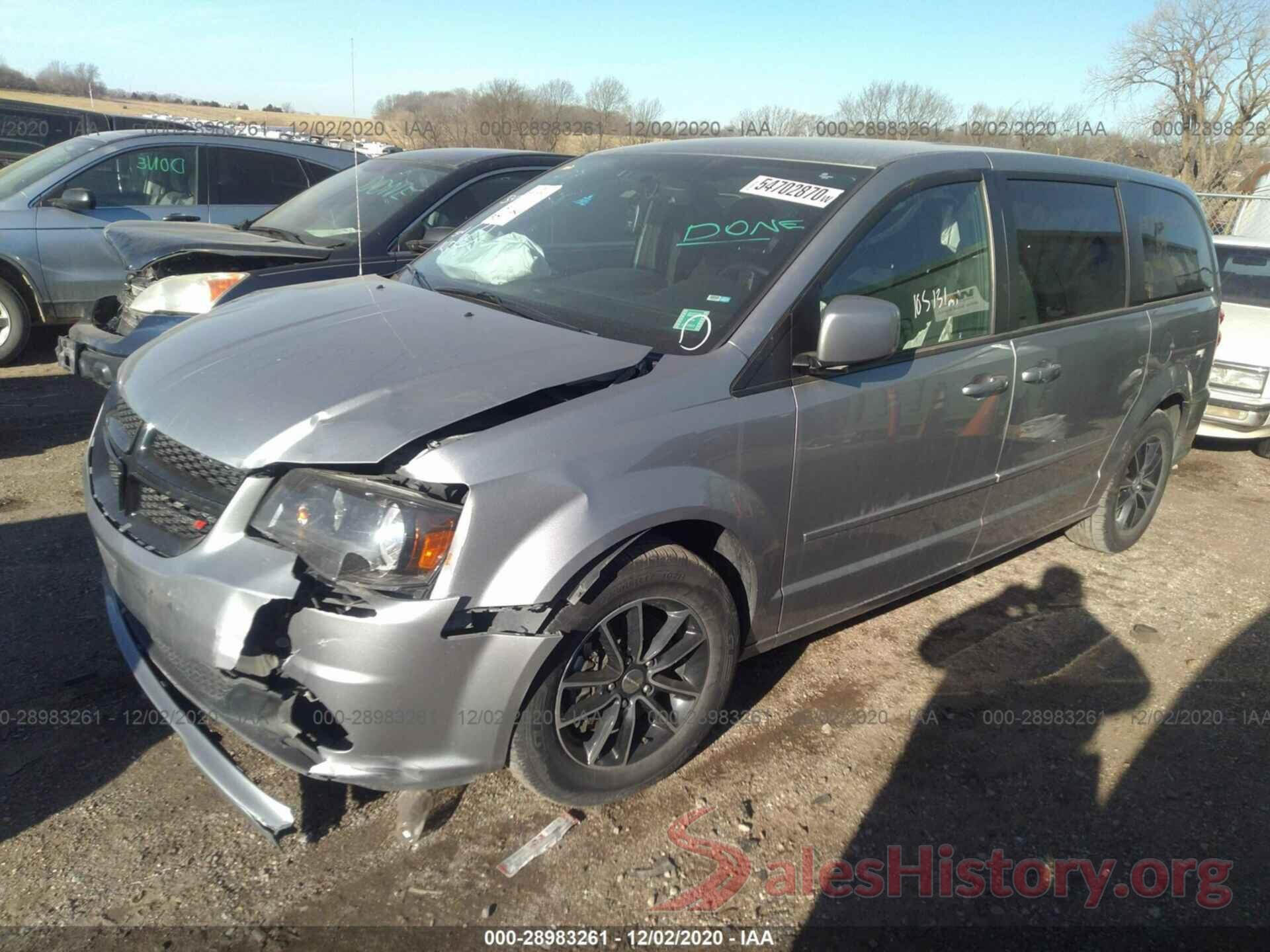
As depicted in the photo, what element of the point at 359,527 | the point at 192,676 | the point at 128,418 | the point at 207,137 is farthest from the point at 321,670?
the point at 207,137

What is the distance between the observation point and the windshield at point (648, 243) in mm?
2885

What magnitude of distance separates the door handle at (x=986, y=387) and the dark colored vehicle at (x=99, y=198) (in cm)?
617

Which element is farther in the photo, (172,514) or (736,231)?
(736,231)

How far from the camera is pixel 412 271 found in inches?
145

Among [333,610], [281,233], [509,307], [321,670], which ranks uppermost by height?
[281,233]

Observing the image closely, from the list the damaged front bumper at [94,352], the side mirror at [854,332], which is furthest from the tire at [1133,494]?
the damaged front bumper at [94,352]

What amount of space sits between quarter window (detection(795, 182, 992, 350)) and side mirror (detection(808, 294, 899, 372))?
121 millimetres

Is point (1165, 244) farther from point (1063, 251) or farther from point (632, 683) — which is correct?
point (632, 683)

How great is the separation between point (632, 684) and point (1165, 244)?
366 cm

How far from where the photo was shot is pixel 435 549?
7.07ft

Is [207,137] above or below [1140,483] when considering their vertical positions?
above

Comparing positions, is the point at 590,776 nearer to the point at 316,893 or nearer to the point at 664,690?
the point at 664,690

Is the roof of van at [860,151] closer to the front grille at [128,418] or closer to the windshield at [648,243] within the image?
the windshield at [648,243]

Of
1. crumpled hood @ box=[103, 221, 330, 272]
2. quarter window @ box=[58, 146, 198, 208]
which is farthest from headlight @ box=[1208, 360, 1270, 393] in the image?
quarter window @ box=[58, 146, 198, 208]
